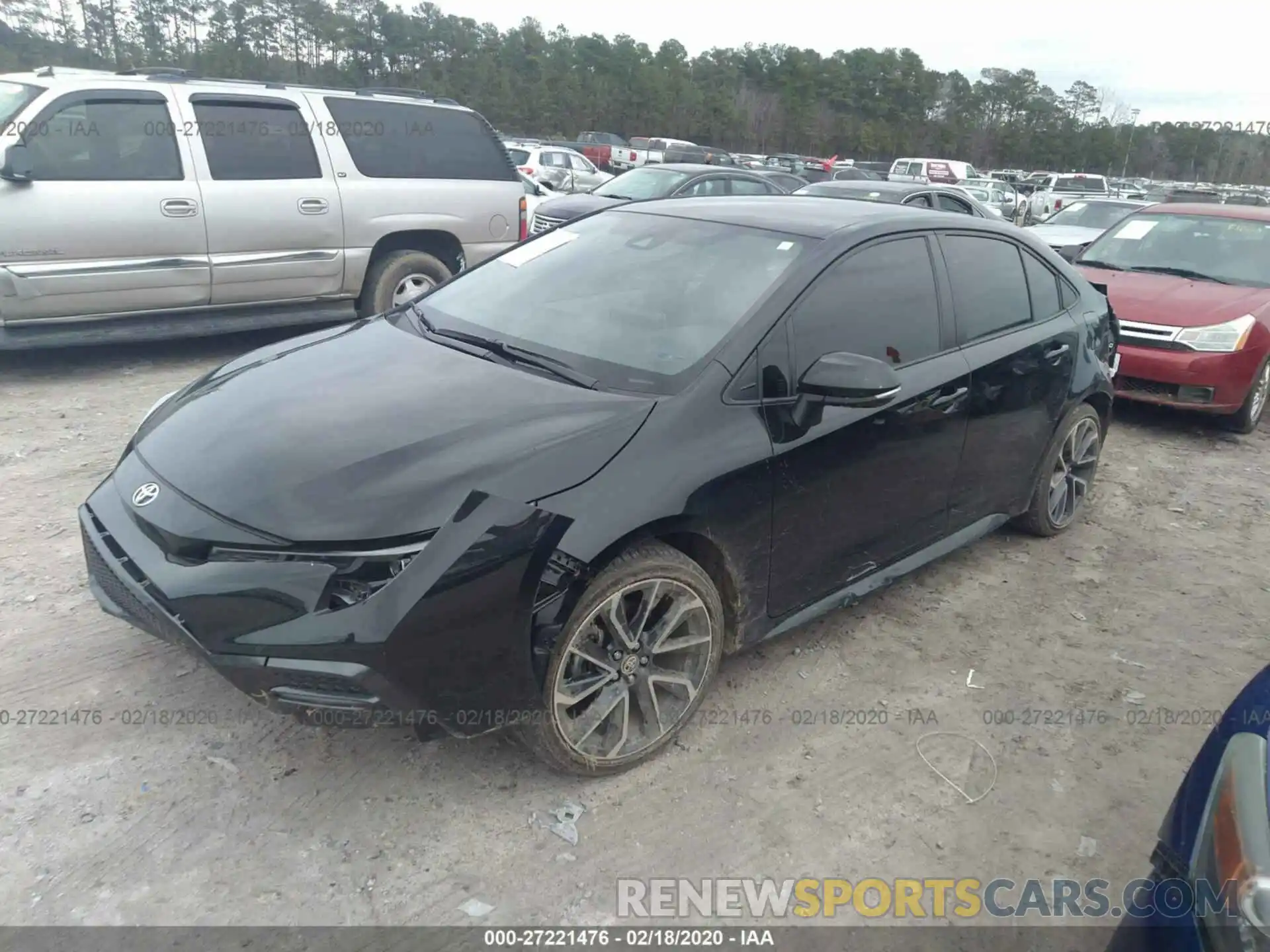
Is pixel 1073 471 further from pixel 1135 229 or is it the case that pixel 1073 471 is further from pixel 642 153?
pixel 642 153

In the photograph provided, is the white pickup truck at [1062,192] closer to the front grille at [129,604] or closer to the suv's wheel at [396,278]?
the suv's wheel at [396,278]

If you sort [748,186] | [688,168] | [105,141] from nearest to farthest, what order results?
[105,141] < [688,168] < [748,186]

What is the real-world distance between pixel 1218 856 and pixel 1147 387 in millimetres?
6247

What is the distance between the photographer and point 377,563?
2.42 meters

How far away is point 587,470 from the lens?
269cm

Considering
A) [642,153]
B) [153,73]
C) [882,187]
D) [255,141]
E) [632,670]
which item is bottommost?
[632,670]

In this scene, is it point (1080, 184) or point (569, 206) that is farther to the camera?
point (1080, 184)

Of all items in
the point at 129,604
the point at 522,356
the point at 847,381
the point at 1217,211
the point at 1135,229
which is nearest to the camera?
the point at 129,604

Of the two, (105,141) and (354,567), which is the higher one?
(105,141)

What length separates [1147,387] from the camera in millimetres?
7086

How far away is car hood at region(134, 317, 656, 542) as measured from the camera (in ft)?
8.17

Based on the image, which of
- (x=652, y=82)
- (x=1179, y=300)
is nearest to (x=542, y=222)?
(x=1179, y=300)

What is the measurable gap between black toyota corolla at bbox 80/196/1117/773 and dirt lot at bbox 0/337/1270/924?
31cm

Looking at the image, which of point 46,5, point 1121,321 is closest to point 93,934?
point 1121,321
